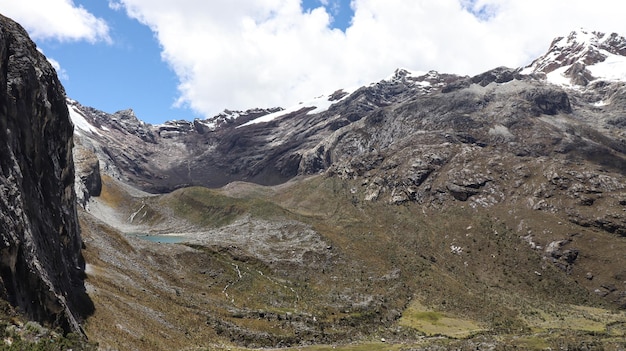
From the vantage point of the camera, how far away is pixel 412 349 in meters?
72.8

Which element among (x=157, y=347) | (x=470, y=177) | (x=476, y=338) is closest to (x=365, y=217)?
(x=470, y=177)

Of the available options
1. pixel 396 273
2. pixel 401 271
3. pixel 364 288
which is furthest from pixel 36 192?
pixel 401 271

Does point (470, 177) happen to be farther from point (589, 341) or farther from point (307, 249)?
point (589, 341)

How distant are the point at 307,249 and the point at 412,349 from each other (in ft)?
215

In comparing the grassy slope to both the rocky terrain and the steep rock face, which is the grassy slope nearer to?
the rocky terrain

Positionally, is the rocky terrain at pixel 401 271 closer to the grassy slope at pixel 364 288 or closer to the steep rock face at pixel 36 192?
the grassy slope at pixel 364 288

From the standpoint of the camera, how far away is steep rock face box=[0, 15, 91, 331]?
3706 centimetres

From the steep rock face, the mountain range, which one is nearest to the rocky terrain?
the mountain range

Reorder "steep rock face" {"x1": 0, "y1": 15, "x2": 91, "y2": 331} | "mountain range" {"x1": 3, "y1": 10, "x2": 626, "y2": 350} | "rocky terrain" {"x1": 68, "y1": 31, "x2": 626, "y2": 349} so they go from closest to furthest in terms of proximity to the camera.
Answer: "steep rock face" {"x1": 0, "y1": 15, "x2": 91, "y2": 331} < "mountain range" {"x1": 3, "y1": 10, "x2": 626, "y2": 350} < "rocky terrain" {"x1": 68, "y1": 31, "x2": 626, "y2": 349}

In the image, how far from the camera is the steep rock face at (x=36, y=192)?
37.1 metres

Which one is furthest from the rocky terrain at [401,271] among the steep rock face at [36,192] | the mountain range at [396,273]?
the steep rock face at [36,192]

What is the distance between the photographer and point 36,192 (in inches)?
1932

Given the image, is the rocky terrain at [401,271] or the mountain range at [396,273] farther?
the rocky terrain at [401,271]

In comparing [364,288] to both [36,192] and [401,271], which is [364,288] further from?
[36,192]
